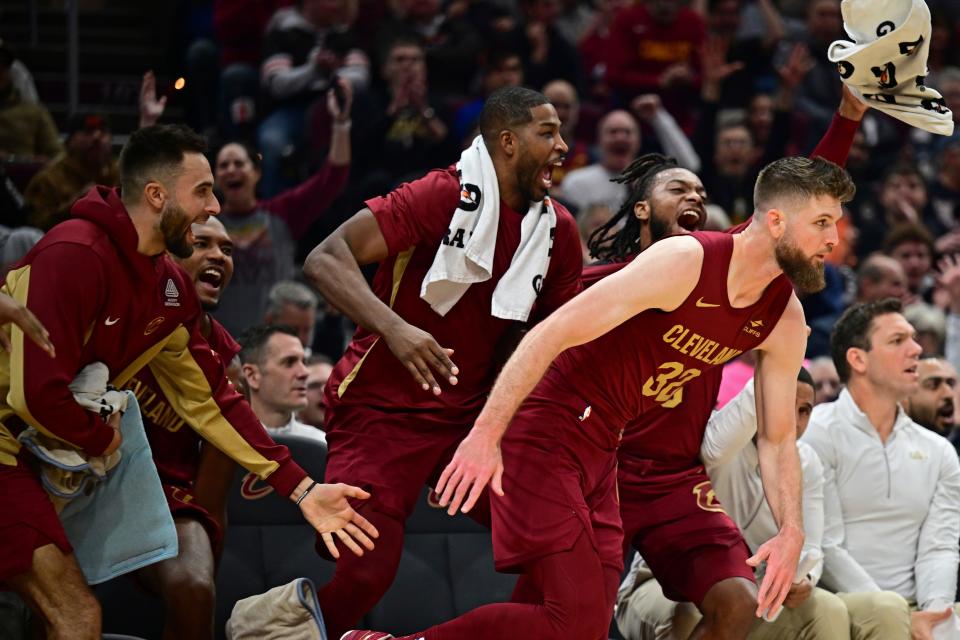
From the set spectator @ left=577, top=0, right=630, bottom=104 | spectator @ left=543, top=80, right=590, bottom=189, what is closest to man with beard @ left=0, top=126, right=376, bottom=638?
spectator @ left=543, top=80, right=590, bottom=189

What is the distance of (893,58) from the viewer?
520 centimetres

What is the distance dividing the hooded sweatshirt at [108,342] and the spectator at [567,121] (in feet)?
16.5

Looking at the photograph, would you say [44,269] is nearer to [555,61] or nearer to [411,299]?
[411,299]

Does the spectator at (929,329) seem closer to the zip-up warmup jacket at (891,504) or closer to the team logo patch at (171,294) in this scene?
the zip-up warmup jacket at (891,504)

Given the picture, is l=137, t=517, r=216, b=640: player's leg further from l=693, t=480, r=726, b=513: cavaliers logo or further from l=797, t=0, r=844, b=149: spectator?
l=797, t=0, r=844, b=149: spectator

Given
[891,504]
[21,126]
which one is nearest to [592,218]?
[891,504]

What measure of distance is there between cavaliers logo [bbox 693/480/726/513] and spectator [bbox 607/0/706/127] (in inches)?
231

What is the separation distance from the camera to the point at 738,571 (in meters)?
5.30

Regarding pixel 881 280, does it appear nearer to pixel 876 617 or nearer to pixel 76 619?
pixel 876 617

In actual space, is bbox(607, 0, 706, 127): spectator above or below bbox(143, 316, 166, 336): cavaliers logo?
below

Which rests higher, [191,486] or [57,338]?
[57,338]

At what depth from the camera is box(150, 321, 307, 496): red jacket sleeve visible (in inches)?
204

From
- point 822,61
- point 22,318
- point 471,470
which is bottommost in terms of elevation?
point 822,61

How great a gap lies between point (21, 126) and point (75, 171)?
126 cm
